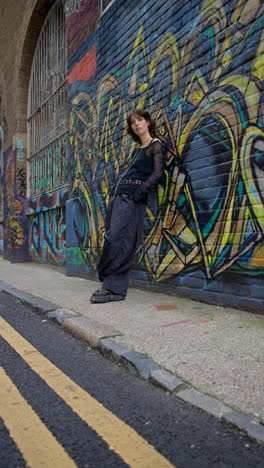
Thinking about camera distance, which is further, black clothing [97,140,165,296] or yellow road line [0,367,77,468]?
black clothing [97,140,165,296]

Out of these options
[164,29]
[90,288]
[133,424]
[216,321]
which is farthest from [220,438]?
[164,29]

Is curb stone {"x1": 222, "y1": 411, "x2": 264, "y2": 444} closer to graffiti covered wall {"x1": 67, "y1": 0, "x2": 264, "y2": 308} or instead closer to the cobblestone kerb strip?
the cobblestone kerb strip

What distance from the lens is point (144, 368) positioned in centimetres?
216

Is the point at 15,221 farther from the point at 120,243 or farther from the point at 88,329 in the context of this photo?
the point at 88,329

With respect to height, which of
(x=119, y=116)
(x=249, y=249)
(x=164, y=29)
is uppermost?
(x=164, y=29)

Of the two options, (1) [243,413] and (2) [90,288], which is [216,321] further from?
(2) [90,288]

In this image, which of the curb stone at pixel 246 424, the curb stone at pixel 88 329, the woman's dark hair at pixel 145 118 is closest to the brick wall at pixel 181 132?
the woman's dark hair at pixel 145 118

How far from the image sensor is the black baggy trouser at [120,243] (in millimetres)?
3955

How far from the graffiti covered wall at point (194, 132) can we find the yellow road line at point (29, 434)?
2.19 metres

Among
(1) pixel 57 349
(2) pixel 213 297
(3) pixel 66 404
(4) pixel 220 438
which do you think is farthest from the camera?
(2) pixel 213 297

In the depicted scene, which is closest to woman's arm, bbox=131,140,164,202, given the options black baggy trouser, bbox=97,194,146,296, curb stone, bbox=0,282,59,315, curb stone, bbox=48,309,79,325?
black baggy trouser, bbox=97,194,146,296

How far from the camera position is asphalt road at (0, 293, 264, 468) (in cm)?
141

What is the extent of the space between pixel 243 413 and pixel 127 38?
5056 millimetres

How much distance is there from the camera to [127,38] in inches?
204
